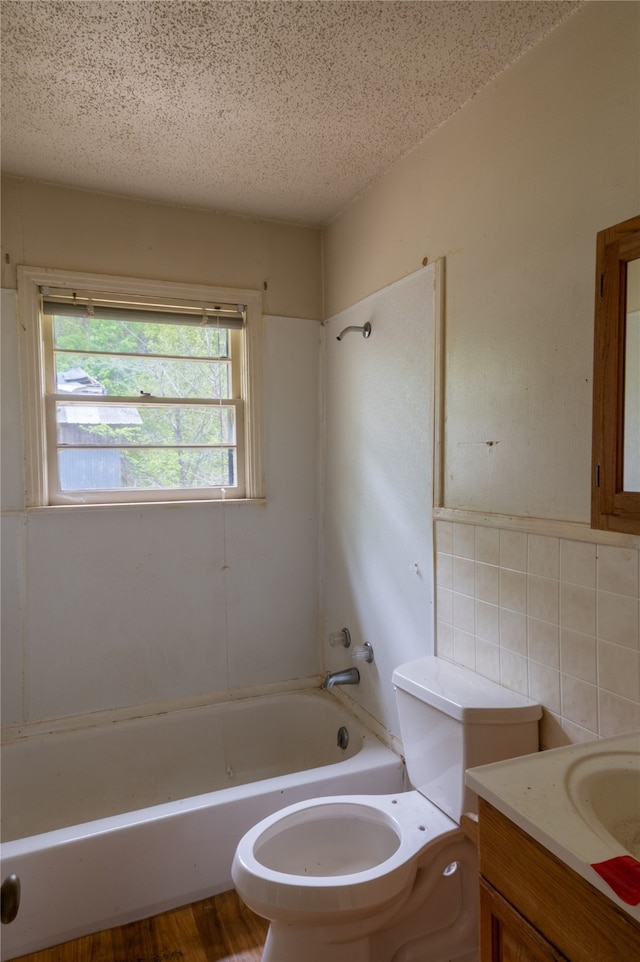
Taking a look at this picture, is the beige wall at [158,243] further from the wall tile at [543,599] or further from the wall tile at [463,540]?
the wall tile at [543,599]

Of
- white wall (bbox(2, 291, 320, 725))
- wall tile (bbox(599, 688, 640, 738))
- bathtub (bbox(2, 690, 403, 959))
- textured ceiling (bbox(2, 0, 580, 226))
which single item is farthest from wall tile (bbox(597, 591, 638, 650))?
white wall (bbox(2, 291, 320, 725))

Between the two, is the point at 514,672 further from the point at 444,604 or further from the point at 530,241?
the point at 530,241

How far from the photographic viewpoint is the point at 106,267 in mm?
2277

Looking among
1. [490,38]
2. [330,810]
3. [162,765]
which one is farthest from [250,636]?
[490,38]

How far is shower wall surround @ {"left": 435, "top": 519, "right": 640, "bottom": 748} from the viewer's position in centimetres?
122

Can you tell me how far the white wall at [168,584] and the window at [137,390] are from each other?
0.08 meters

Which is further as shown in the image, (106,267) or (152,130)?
(106,267)

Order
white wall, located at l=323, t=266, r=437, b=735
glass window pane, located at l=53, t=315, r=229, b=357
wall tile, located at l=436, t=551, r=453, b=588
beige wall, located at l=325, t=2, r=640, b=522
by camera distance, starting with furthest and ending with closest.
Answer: glass window pane, located at l=53, t=315, r=229, b=357 → white wall, located at l=323, t=266, r=437, b=735 → wall tile, located at l=436, t=551, r=453, b=588 → beige wall, located at l=325, t=2, r=640, b=522

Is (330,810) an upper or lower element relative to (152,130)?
lower

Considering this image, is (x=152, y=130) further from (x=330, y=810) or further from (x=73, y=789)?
(x=73, y=789)

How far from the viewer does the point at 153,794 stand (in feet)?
7.42

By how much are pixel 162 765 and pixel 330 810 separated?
39.3 inches

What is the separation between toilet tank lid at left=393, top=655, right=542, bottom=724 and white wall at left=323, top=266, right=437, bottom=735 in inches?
7.4

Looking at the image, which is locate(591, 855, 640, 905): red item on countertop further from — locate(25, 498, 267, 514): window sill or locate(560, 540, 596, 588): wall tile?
locate(25, 498, 267, 514): window sill
